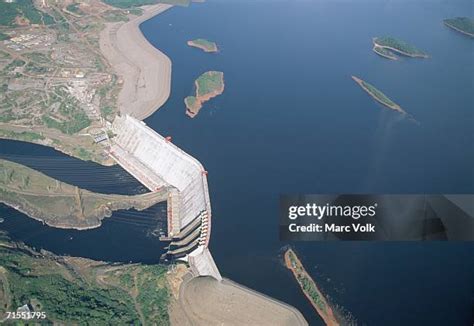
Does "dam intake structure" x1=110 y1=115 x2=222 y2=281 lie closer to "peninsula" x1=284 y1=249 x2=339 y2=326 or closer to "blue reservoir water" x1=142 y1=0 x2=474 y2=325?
"blue reservoir water" x1=142 y1=0 x2=474 y2=325

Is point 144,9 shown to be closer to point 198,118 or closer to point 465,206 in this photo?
point 198,118

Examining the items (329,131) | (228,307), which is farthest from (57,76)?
(228,307)

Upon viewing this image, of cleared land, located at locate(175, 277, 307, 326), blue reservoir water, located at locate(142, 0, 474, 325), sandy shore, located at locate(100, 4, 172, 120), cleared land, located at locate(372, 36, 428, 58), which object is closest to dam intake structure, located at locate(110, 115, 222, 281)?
blue reservoir water, located at locate(142, 0, 474, 325)

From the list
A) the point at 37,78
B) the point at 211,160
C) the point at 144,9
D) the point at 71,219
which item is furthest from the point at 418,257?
the point at 144,9

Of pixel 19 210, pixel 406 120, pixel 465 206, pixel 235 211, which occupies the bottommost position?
pixel 19 210

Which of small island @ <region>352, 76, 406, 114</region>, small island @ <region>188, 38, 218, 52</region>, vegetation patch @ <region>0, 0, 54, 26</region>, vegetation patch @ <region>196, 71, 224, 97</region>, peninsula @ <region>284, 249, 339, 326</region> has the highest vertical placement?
small island @ <region>352, 76, 406, 114</region>

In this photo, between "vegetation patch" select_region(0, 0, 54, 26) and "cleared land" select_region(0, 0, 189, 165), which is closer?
"cleared land" select_region(0, 0, 189, 165)
